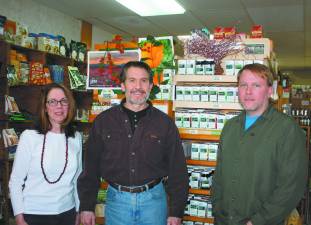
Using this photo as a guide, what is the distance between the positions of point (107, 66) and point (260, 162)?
1.67m

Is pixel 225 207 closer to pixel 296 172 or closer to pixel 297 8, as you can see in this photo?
pixel 296 172

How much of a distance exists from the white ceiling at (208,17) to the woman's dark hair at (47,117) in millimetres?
4095

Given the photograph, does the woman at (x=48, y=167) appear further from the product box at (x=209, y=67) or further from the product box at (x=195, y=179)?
the product box at (x=209, y=67)

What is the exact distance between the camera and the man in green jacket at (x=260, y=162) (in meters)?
1.93

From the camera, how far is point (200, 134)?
2.86 meters

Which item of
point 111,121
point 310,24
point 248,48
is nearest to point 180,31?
point 310,24

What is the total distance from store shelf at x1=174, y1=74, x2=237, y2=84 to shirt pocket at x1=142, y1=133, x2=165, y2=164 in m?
0.82

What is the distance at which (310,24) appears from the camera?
283 inches

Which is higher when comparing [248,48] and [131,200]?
[248,48]

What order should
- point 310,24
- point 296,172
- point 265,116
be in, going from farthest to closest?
point 310,24, point 265,116, point 296,172

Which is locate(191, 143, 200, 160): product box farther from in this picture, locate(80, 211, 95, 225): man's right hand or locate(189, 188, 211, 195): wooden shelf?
locate(80, 211, 95, 225): man's right hand

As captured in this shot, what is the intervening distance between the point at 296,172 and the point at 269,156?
0.16 metres

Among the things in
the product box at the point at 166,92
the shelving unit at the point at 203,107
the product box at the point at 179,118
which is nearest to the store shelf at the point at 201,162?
the shelving unit at the point at 203,107

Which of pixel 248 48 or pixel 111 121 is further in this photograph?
pixel 248 48
